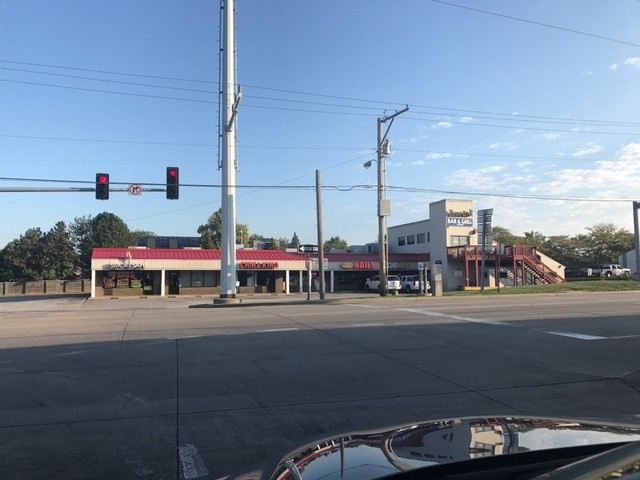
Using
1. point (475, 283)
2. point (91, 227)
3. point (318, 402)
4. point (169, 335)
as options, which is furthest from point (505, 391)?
point (91, 227)

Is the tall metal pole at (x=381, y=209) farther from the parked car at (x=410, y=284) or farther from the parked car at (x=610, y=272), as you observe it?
the parked car at (x=610, y=272)

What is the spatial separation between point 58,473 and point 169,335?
9430mm

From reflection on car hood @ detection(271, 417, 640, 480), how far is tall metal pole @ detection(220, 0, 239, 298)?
3166cm

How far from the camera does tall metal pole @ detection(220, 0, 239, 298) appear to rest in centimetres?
3450

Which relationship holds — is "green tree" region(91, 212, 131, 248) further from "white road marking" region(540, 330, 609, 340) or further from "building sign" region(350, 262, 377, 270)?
"white road marking" region(540, 330, 609, 340)

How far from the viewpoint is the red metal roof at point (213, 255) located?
49.4m

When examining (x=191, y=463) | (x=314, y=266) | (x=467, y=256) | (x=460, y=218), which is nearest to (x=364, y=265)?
(x=314, y=266)

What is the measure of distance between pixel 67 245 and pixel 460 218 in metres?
58.2

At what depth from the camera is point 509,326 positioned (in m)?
15.2

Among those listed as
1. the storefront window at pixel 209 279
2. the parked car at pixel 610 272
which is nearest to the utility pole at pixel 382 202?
the storefront window at pixel 209 279

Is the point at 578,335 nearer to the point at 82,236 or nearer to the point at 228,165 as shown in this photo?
the point at 228,165

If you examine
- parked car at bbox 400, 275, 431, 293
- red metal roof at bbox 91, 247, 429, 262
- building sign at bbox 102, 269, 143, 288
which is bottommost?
parked car at bbox 400, 275, 431, 293

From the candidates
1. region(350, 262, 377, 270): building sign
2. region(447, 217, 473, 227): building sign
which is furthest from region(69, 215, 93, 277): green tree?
region(447, 217, 473, 227): building sign

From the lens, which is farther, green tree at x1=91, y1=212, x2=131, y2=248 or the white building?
green tree at x1=91, y1=212, x2=131, y2=248
